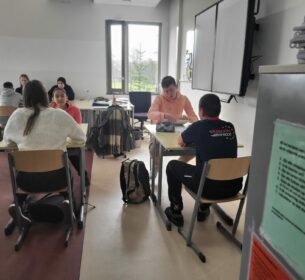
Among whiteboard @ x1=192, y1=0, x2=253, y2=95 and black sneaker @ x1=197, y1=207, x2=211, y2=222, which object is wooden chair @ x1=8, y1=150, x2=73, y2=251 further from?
whiteboard @ x1=192, y1=0, x2=253, y2=95

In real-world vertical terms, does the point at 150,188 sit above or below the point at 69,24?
below

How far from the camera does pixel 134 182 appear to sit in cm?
286

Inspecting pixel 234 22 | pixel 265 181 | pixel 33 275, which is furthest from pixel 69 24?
pixel 265 181

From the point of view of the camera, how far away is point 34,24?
19.7ft

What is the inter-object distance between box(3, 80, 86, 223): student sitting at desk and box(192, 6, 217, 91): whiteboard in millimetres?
2153

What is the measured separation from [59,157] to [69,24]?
5.17 m

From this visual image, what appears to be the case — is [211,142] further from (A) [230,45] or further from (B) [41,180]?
(A) [230,45]

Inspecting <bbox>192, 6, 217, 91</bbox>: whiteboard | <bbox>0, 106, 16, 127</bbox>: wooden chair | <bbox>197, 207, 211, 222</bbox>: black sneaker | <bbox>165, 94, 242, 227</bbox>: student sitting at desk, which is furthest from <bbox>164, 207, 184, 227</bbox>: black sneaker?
<bbox>0, 106, 16, 127</bbox>: wooden chair

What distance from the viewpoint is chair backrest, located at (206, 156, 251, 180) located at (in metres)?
1.83

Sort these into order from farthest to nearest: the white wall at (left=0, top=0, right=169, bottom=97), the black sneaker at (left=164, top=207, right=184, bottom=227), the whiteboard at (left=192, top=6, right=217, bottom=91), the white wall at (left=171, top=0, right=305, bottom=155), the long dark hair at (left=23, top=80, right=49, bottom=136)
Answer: the white wall at (left=0, top=0, right=169, bottom=97), the whiteboard at (left=192, top=6, right=217, bottom=91), the black sneaker at (left=164, top=207, right=184, bottom=227), the white wall at (left=171, top=0, right=305, bottom=155), the long dark hair at (left=23, top=80, right=49, bottom=136)

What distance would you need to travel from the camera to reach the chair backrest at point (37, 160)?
188 cm

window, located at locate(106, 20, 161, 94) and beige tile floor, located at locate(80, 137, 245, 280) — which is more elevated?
window, located at locate(106, 20, 161, 94)

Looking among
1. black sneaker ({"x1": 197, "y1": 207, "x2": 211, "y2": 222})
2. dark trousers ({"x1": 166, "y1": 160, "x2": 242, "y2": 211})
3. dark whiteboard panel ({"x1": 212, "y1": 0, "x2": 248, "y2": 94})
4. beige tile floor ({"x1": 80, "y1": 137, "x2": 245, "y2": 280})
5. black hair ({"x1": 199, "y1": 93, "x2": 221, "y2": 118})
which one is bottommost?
beige tile floor ({"x1": 80, "y1": 137, "x2": 245, "y2": 280})

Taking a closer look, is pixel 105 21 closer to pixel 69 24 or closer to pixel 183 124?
pixel 69 24
